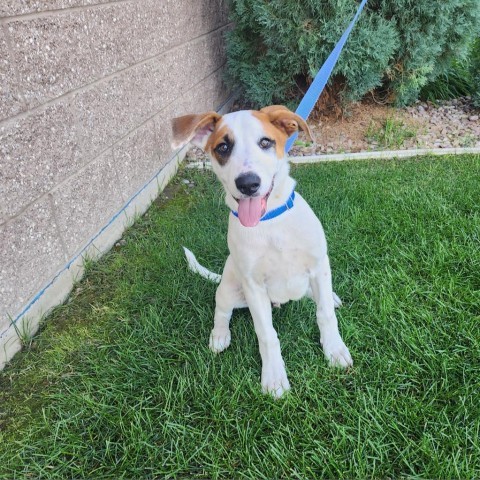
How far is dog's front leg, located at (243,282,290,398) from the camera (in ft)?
7.59

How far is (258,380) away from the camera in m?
2.39

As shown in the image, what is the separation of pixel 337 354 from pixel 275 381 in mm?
369

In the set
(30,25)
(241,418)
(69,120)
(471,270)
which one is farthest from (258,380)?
(30,25)

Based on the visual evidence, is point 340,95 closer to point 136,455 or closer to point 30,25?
point 30,25

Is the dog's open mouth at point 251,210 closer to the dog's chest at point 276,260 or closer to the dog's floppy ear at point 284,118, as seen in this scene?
the dog's chest at point 276,260

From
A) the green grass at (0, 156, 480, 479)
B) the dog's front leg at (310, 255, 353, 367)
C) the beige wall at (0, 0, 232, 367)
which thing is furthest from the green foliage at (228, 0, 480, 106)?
the dog's front leg at (310, 255, 353, 367)

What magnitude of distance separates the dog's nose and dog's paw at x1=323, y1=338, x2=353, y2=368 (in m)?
0.97

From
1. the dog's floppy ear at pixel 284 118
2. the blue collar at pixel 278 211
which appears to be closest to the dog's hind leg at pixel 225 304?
the blue collar at pixel 278 211

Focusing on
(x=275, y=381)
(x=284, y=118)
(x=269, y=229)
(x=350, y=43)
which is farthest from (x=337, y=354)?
(x=350, y=43)

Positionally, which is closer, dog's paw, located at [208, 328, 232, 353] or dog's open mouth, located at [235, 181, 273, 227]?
dog's open mouth, located at [235, 181, 273, 227]

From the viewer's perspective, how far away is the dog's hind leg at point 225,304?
2.53 m

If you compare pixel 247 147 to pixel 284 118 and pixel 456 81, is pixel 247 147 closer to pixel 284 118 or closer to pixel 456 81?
pixel 284 118

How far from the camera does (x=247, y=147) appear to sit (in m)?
2.14

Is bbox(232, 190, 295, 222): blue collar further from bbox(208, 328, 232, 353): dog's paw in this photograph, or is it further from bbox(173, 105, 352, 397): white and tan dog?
bbox(208, 328, 232, 353): dog's paw
